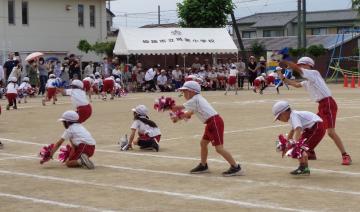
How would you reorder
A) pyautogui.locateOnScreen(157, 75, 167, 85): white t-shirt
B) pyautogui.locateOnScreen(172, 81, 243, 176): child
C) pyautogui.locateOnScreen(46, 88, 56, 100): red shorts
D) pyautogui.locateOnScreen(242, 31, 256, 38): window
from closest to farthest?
pyautogui.locateOnScreen(172, 81, 243, 176): child → pyautogui.locateOnScreen(46, 88, 56, 100): red shorts → pyautogui.locateOnScreen(157, 75, 167, 85): white t-shirt → pyautogui.locateOnScreen(242, 31, 256, 38): window

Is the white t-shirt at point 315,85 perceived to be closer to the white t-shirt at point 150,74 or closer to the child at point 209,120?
the child at point 209,120

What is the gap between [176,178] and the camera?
1005cm

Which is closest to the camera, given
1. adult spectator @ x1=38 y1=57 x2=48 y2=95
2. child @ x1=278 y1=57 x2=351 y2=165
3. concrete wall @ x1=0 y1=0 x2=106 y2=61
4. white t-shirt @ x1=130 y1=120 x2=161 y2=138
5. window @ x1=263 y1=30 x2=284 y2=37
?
child @ x1=278 y1=57 x2=351 y2=165

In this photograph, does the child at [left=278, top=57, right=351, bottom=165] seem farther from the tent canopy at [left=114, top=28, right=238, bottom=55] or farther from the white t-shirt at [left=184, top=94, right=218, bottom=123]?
the tent canopy at [left=114, top=28, right=238, bottom=55]

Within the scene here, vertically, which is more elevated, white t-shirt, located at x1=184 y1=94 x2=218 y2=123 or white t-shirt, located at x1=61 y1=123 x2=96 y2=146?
white t-shirt, located at x1=184 y1=94 x2=218 y2=123

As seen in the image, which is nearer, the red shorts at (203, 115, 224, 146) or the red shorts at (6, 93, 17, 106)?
the red shorts at (203, 115, 224, 146)

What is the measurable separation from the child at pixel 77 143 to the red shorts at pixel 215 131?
83.5 inches

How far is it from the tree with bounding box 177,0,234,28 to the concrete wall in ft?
21.1

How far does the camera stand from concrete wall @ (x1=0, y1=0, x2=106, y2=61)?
43812 millimetres

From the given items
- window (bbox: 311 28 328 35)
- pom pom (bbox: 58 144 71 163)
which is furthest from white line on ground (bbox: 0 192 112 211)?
window (bbox: 311 28 328 35)

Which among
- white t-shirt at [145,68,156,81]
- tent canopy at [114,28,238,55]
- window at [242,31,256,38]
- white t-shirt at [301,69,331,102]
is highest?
window at [242,31,256,38]

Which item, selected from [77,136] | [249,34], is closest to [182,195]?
[77,136]

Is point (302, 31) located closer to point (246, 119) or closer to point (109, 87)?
point (109, 87)

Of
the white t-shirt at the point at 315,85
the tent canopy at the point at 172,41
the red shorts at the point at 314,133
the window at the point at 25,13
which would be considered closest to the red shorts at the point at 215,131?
the red shorts at the point at 314,133
